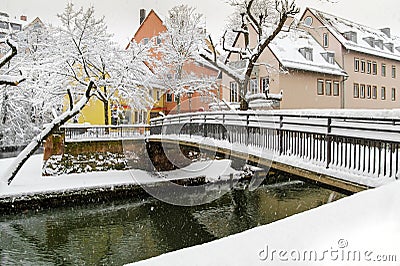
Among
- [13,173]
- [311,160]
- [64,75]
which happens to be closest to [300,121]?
[311,160]

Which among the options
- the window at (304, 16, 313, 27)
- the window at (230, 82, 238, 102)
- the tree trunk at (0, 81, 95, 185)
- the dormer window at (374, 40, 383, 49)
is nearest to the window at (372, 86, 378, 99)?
the dormer window at (374, 40, 383, 49)

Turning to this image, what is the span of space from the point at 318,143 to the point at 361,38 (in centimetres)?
2375

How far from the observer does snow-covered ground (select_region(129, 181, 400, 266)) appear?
10.3ft

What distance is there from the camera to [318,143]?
349 inches

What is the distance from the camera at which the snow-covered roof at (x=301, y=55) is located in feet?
81.9

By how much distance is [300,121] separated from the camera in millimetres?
9711

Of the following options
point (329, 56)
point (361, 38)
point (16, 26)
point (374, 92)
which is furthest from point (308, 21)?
point (16, 26)

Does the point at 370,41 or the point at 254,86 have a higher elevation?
the point at 370,41

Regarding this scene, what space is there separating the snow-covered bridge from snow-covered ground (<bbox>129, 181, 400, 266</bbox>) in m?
3.51

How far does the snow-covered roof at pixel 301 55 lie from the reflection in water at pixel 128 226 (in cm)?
949

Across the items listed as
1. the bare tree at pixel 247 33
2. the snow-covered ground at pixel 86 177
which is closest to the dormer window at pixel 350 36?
the bare tree at pixel 247 33

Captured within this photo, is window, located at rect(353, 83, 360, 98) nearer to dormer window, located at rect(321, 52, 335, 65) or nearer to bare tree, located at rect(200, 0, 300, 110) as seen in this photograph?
dormer window, located at rect(321, 52, 335, 65)

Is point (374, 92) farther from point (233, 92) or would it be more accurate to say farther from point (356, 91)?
point (233, 92)

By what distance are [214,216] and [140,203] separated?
3.59 metres
